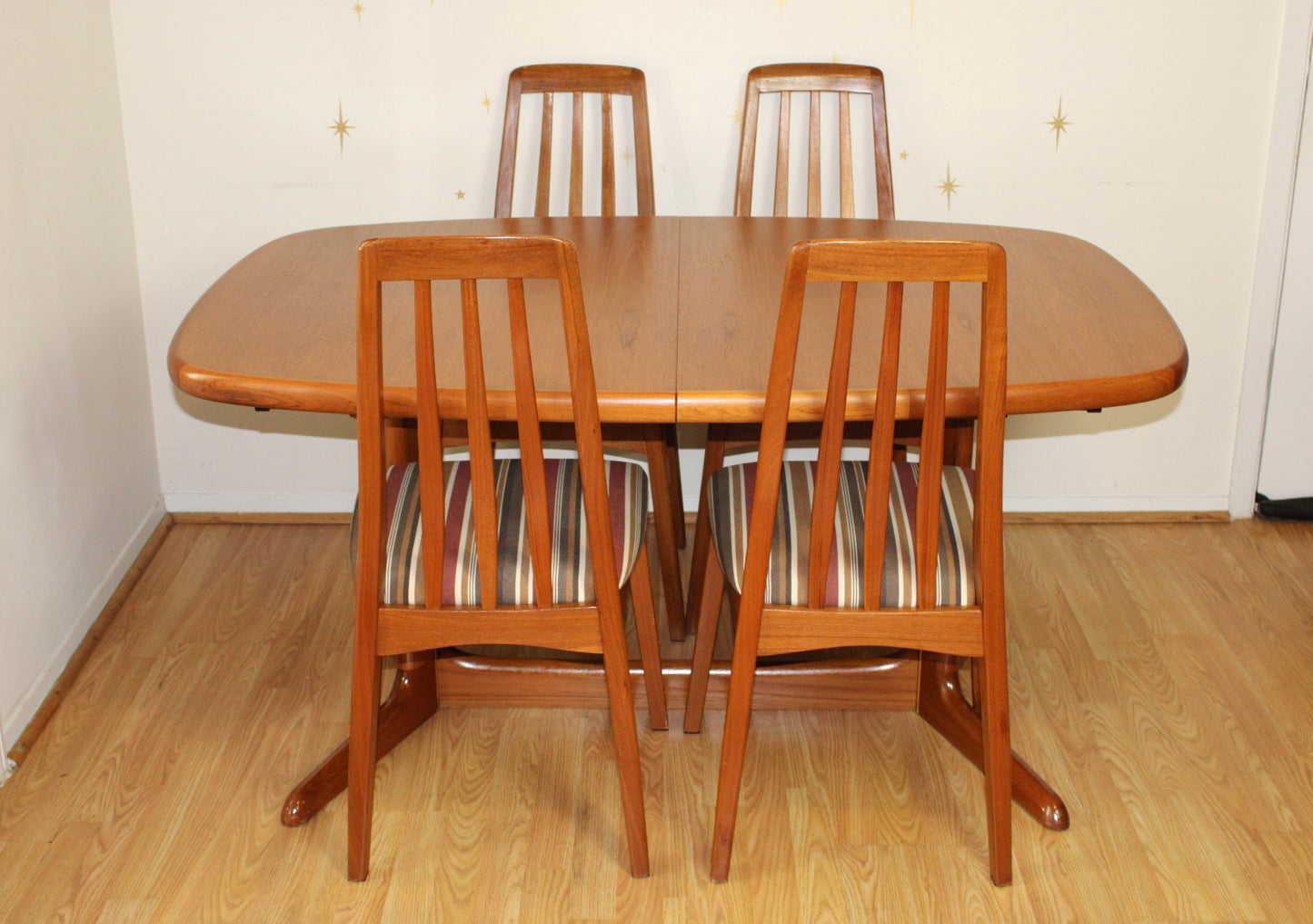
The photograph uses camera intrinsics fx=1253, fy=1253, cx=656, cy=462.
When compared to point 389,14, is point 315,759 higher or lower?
lower

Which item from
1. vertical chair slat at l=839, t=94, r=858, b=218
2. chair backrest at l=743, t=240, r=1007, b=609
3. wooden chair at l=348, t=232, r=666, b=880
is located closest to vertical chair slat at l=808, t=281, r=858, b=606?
chair backrest at l=743, t=240, r=1007, b=609

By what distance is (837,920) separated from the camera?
1672 mm

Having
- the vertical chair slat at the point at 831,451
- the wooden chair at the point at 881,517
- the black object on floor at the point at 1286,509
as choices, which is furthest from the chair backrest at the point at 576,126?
the black object on floor at the point at 1286,509

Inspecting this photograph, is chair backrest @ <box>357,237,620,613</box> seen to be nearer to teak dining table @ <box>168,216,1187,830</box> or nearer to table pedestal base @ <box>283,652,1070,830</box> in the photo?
teak dining table @ <box>168,216,1187,830</box>

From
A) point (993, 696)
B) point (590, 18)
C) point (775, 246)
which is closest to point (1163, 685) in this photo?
point (993, 696)

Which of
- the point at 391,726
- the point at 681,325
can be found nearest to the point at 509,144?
the point at 681,325

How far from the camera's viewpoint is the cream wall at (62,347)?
6.71 ft

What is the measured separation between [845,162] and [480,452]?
1.16 meters

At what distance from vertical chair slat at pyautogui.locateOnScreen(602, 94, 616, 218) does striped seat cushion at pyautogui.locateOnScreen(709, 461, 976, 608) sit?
0.77m

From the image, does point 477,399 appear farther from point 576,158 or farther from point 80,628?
point 80,628

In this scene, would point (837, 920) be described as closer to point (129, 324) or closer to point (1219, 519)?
point (1219, 519)

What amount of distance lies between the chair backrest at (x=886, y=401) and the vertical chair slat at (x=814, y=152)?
0.87 m

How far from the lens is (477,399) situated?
4.81 feet

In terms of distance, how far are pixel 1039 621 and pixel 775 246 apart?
897mm
